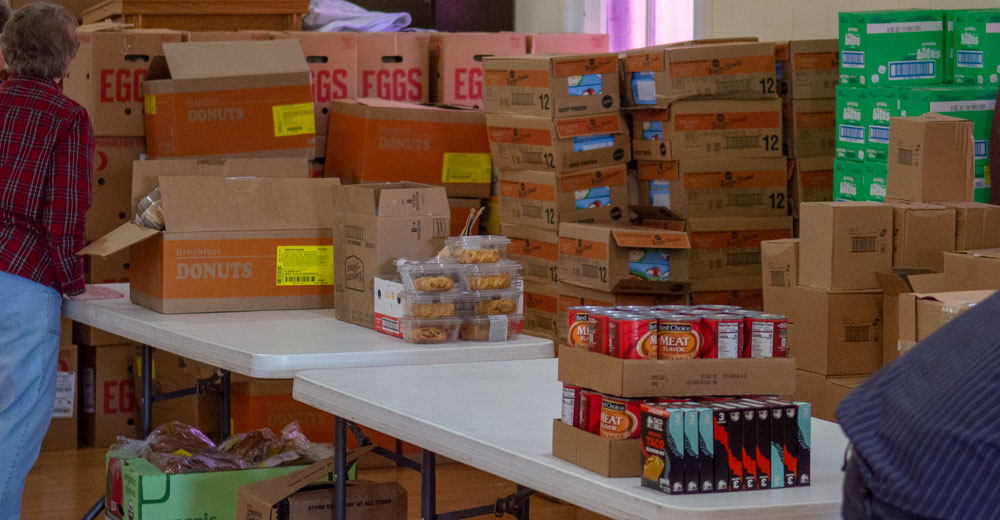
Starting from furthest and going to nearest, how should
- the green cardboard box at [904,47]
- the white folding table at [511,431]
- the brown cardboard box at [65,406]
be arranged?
1. the brown cardboard box at [65,406]
2. the green cardboard box at [904,47]
3. the white folding table at [511,431]

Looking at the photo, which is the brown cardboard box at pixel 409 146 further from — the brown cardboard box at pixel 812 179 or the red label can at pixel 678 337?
the red label can at pixel 678 337

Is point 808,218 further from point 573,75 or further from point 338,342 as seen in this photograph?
point 573,75

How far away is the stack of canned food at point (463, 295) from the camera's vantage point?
9.04 feet

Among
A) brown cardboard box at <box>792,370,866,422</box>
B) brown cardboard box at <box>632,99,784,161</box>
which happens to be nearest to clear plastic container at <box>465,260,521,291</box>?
brown cardboard box at <box>792,370,866,422</box>

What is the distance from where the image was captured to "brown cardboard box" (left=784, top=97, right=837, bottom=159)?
4434 mm

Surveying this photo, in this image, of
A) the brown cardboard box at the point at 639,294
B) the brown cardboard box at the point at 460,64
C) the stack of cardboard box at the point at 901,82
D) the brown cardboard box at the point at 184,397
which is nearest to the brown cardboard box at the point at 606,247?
the brown cardboard box at the point at 639,294

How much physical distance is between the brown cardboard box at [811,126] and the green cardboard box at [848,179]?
2.27 feet

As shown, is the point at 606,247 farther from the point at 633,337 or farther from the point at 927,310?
the point at 633,337

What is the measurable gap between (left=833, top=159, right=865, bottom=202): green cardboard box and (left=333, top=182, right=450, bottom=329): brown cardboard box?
140cm

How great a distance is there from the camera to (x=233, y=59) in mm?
4602

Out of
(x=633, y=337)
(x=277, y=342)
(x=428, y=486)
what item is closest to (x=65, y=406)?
(x=277, y=342)

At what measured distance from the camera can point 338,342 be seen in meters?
2.74

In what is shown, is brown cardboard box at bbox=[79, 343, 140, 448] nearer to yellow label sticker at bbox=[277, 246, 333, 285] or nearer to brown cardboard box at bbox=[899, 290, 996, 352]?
yellow label sticker at bbox=[277, 246, 333, 285]

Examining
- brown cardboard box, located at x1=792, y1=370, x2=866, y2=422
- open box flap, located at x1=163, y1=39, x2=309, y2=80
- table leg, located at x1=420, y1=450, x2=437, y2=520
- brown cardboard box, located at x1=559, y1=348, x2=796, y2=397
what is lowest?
table leg, located at x1=420, y1=450, x2=437, y2=520
